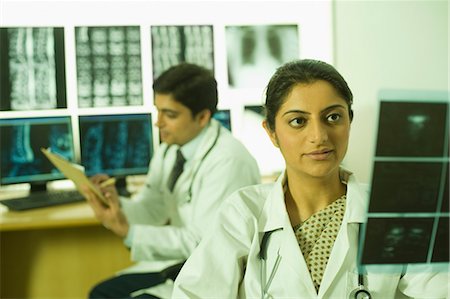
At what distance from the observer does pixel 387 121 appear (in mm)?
448

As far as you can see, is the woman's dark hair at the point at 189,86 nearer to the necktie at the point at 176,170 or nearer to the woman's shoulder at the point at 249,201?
the necktie at the point at 176,170

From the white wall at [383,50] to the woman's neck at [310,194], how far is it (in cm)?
4

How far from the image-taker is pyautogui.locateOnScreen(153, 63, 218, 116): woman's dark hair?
1111 millimetres

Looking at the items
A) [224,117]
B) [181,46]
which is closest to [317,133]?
[224,117]

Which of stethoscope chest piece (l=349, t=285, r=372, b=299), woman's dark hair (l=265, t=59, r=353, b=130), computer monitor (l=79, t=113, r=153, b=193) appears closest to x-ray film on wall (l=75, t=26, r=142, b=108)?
computer monitor (l=79, t=113, r=153, b=193)

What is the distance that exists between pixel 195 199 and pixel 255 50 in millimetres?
385

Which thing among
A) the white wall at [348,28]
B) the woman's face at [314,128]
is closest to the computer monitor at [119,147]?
the white wall at [348,28]

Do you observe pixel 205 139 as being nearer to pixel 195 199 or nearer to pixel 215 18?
pixel 195 199

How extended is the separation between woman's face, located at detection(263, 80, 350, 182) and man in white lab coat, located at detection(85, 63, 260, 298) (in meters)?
0.33

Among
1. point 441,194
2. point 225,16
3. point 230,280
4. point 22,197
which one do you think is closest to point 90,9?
point 225,16

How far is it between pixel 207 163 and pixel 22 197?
910mm

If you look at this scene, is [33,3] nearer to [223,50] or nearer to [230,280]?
[223,50]

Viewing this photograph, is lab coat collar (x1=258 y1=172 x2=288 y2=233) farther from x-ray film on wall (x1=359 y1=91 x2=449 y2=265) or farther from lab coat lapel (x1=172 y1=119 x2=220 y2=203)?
lab coat lapel (x1=172 y1=119 x2=220 y2=203)

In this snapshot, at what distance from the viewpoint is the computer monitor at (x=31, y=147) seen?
5.39 feet
